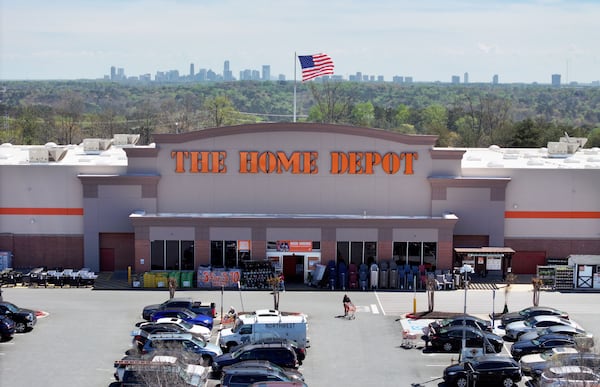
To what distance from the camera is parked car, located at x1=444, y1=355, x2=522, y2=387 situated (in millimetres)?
37344

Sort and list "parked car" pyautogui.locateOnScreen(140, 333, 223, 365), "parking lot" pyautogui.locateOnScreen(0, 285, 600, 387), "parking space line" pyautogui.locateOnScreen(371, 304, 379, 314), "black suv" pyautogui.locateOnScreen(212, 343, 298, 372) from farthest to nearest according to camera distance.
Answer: "parking space line" pyautogui.locateOnScreen(371, 304, 379, 314) → "parked car" pyautogui.locateOnScreen(140, 333, 223, 365) → "parking lot" pyautogui.locateOnScreen(0, 285, 600, 387) → "black suv" pyautogui.locateOnScreen(212, 343, 298, 372)

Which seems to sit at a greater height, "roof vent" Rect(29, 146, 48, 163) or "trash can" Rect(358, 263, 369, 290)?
"roof vent" Rect(29, 146, 48, 163)

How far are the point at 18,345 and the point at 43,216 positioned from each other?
17.6m

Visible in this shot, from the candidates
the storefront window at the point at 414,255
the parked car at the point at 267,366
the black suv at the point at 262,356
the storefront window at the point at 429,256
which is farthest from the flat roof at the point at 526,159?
the parked car at the point at 267,366

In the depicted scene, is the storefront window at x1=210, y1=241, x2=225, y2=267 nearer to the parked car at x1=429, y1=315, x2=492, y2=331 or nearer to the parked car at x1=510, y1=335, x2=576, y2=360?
the parked car at x1=429, y1=315, x2=492, y2=331

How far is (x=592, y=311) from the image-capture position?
51125 mm

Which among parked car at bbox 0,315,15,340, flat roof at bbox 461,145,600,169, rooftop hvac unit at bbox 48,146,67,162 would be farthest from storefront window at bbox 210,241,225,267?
flat roof at bbox 461,145,600,169

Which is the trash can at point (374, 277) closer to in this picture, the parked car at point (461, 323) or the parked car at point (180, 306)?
the parked car at point (461, 323)

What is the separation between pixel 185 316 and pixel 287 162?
15.8m

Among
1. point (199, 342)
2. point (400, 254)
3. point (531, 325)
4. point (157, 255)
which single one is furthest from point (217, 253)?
point (531, 325)

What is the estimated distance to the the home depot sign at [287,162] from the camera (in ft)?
190

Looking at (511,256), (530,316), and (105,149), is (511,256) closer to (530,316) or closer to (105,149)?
(530,316)

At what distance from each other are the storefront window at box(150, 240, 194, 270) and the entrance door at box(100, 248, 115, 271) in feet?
10.9

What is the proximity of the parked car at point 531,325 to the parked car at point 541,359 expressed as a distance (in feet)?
11.6
